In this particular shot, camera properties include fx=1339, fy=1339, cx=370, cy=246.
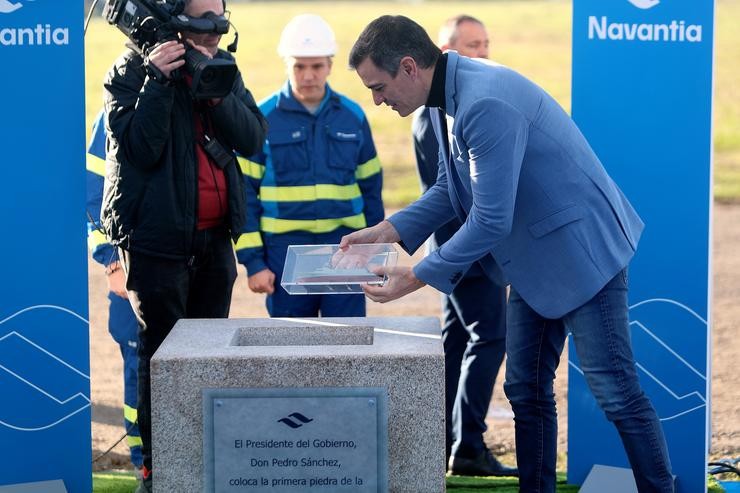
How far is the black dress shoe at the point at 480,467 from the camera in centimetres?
573

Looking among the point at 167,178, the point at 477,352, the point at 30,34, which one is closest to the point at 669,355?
the point at 477,352

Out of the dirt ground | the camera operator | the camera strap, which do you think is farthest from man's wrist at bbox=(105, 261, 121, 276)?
the dirt ground

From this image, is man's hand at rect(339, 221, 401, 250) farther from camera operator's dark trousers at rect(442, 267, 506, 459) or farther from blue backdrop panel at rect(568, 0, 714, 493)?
camera operator's dark trousers at rect(442, 267, 506, 459)

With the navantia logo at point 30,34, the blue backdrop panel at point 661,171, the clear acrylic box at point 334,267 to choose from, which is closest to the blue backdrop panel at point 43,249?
the navantia logo at point 30,34

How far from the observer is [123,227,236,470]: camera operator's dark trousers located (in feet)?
15.6

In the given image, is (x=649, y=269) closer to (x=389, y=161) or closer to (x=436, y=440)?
(x=436, y=440)

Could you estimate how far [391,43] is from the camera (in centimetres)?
406

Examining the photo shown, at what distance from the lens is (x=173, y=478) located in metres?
4.00

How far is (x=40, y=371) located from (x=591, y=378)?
6.88 feet

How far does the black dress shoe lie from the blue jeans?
3.61 ft

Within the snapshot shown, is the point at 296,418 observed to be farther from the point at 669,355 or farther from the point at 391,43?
the point at 669,355

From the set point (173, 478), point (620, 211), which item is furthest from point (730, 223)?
A: point (173, 478)

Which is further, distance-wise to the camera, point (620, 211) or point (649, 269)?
point (649, 269)

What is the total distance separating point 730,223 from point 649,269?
7.80 meters
